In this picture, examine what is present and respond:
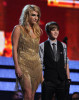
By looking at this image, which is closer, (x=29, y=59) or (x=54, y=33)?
(x=29, y=59)

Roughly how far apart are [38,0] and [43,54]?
8.57ft

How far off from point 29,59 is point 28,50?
9cm

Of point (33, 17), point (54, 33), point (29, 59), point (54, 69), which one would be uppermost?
point (33, 17)

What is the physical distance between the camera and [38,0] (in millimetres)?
5543

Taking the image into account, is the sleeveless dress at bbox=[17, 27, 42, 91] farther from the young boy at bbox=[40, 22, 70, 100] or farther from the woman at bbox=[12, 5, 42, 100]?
the young boy at bbox=[40, 22, 70, 100]

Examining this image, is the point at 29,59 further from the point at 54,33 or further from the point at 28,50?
the point at 54,33

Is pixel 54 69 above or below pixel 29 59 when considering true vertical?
below

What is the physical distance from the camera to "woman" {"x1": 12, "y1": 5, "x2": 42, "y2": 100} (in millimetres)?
2600

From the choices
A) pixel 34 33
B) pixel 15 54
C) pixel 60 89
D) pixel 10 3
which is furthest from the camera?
pixel 10 3

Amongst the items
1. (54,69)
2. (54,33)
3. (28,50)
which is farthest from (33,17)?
(54,69)

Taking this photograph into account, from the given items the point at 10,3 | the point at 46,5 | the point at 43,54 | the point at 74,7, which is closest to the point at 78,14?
the point at 74,7

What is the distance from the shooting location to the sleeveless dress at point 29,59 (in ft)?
8.68

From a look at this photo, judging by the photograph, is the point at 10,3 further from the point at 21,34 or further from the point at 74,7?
the point at 21,34

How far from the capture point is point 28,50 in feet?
8.81
